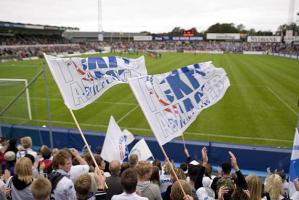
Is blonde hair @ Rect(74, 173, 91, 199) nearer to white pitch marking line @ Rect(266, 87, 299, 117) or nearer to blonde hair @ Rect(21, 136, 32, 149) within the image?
blonde hair @ Rect(21, 136, 32, 149)

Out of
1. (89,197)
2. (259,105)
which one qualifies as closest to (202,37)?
(259,105)

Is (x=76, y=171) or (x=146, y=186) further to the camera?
(x=76, y=171)

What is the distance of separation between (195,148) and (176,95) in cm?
465

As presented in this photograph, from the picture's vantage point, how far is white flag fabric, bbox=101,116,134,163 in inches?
276

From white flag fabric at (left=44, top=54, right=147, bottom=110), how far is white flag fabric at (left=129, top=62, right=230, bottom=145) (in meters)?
2.09

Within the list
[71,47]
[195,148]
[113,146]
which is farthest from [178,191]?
[71,47]

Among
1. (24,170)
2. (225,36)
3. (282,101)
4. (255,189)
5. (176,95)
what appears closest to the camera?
(255,189)

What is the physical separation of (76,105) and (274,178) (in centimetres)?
460

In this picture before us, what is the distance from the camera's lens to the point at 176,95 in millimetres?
6293

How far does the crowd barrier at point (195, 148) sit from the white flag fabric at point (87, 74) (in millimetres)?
3178

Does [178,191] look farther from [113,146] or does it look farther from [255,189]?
[113,146]

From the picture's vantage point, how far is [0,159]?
22.4ft

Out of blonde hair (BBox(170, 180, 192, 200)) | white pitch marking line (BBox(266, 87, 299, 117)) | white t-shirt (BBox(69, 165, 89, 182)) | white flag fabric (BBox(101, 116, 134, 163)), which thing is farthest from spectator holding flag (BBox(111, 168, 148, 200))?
white pitch marking line (BBox(266, 87, 299, 117))

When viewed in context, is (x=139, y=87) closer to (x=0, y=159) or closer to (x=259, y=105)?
(x=0, y=159)
